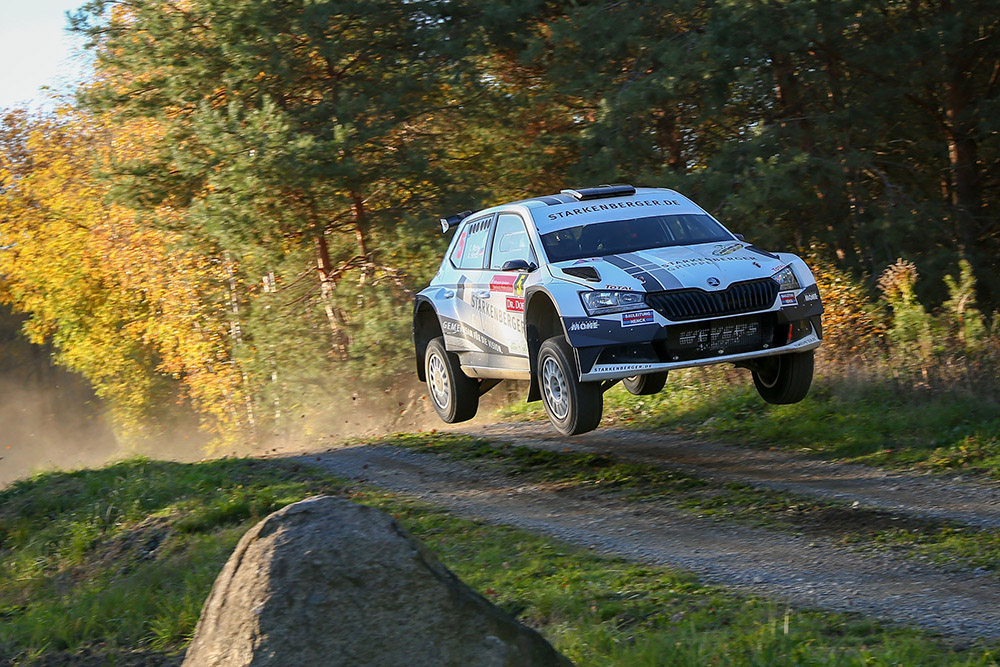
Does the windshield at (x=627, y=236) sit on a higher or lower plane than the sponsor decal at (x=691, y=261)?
higher

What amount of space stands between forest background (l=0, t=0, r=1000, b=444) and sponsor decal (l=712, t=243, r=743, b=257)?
303 centimetres

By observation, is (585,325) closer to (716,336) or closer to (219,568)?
(716,336)

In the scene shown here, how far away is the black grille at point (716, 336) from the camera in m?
8.43

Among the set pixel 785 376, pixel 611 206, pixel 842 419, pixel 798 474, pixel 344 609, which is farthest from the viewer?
pixel 842 419

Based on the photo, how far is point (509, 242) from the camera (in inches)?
396

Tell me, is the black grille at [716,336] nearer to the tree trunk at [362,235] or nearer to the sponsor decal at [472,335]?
the sponsor decal at [472,335]

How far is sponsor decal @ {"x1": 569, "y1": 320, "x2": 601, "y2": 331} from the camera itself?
331 inches

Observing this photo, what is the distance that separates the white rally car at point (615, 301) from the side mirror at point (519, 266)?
0.5 inches

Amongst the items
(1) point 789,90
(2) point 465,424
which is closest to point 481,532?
(2) point 465,424

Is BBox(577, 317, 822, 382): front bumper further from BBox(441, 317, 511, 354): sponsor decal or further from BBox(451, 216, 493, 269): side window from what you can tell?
BBox(451, 216, 493, 269): side window

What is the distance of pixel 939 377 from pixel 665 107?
331 inches

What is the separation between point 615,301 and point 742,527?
203 centimetres

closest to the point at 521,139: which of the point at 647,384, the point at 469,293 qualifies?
the point at 469,293

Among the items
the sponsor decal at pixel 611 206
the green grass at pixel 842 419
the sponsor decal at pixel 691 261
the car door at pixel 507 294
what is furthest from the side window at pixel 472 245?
the green grass at pixel 842 419
